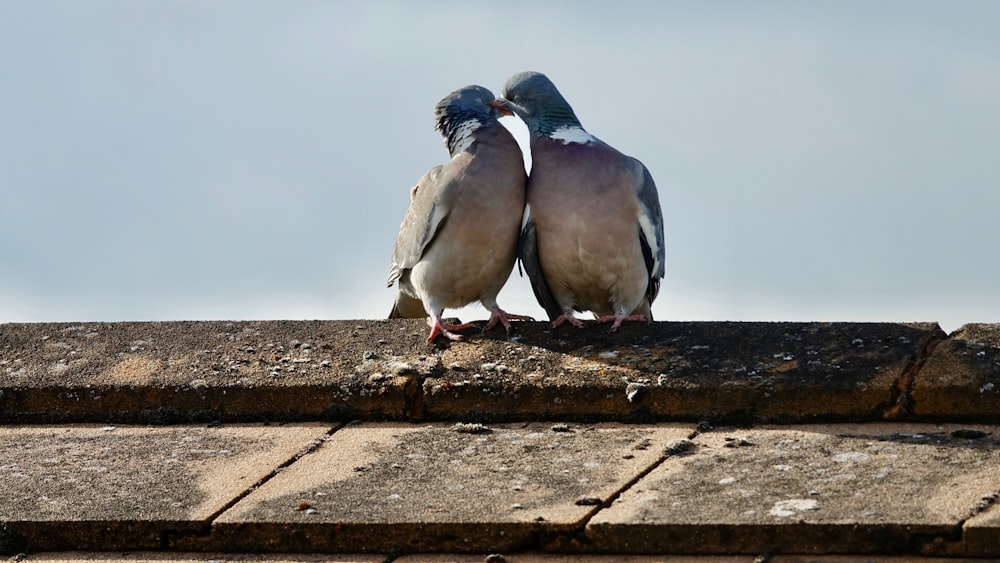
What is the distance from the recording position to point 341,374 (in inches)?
162

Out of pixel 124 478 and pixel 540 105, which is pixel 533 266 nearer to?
pixel 540 105

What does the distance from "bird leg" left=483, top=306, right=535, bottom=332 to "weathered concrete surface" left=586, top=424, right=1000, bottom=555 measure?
1.22 meters

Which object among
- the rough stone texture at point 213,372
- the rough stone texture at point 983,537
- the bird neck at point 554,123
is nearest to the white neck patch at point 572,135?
the bird neck at point 554,123

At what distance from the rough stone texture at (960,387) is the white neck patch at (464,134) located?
203 cm

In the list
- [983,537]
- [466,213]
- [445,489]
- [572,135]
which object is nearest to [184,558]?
[445,489]

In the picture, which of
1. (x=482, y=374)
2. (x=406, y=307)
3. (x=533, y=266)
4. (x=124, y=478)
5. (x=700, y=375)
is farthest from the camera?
(x=406, y=307)

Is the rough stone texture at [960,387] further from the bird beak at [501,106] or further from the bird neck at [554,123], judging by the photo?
the bird beak at [501,106]

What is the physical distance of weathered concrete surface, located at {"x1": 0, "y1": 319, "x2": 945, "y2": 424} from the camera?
3.83 metres

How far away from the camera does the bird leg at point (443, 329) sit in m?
4.44

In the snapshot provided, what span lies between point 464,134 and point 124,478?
88.3 inches

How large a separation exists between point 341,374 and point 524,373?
→ 528 mm

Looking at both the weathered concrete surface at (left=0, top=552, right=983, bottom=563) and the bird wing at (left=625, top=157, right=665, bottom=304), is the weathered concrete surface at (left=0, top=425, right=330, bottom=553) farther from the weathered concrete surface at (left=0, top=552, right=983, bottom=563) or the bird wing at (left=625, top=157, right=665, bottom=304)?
the bird wing at (left=625, top=157, right=665, bottom=304)

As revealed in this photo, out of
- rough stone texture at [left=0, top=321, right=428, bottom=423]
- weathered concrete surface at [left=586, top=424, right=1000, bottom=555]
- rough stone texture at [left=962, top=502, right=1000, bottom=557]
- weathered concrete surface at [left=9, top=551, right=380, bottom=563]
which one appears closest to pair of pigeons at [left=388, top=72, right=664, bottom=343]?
rough stone texture at [left=0, top=321, right=428, bottom=423]

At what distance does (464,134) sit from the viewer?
5324 mm
